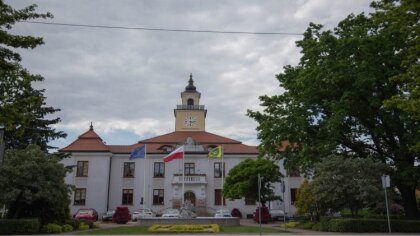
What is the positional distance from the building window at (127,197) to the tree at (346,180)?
3152 centimetres

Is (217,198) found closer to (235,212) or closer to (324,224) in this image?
(235,212)

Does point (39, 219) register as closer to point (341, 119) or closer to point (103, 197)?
point (341, 119)

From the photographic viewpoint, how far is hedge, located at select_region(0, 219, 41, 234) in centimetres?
2056

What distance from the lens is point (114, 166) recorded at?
5044cm

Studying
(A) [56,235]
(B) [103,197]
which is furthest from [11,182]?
(B) [103,197]

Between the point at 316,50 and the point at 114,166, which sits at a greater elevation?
the point at 316,50

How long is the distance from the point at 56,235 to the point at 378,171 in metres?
18.4

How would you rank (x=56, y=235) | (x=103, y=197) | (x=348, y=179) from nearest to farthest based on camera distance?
(x=56, y=235) < (x=348, y=179) < (x=103, y=197)

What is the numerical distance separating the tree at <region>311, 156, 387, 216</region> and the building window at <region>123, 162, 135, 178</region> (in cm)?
3191

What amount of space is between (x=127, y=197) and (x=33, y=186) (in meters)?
28.7

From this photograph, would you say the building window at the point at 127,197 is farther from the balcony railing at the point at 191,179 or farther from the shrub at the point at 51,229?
the shrub at the point at 51,229

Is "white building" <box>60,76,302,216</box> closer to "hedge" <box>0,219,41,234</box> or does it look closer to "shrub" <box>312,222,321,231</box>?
"shrub" <box>312,222,321,231</box>

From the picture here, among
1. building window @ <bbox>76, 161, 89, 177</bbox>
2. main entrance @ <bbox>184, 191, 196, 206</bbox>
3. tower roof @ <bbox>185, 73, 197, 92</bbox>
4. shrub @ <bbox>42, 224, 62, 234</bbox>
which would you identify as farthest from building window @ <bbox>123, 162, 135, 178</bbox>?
shrub @ <bbox>42, 224, 62, 234</bbox>

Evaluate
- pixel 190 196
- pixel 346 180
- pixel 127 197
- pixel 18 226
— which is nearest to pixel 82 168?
pixel 127 197
